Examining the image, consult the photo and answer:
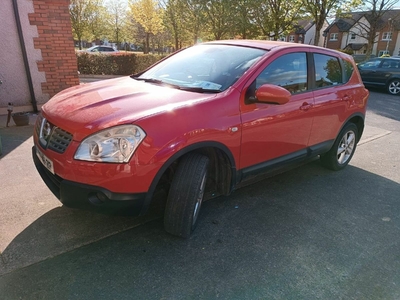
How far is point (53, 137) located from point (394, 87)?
14.7m

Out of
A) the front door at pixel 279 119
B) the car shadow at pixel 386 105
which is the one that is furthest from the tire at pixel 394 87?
the front door at pixel 279 119

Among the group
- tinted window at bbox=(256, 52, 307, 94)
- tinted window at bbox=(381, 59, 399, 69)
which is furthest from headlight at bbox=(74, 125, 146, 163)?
tinted window at bbox=(381, 59, 399, 69)

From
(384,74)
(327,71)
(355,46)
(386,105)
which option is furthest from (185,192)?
(355,46)

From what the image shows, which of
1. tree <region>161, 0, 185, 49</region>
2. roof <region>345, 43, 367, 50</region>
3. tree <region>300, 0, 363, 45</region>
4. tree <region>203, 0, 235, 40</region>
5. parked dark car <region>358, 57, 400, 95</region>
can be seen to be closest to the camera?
parked dark car <region>358, 57, 400, 95</region>

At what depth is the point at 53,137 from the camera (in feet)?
7.73

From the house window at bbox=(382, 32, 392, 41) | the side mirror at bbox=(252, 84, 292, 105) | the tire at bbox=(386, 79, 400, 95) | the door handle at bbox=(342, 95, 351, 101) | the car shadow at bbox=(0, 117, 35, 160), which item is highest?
the house window at bbox=(382, 32, 392, 41)

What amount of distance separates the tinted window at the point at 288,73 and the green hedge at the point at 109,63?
11609mm

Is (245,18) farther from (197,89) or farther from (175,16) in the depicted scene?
(197,89)

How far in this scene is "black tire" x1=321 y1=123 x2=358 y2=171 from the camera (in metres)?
4.23

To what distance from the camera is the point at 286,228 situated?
2.90m

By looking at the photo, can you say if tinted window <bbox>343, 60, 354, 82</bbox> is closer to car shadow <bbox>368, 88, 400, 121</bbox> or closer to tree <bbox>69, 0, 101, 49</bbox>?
car shadow <bbox>368, 88, 400, 121</bbox>

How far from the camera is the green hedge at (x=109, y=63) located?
516 inches

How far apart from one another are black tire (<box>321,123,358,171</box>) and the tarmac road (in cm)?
64

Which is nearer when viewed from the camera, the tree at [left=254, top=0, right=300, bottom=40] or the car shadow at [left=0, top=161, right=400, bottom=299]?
the car shadow at [left=0, top=161, right=400, bottom=299]
